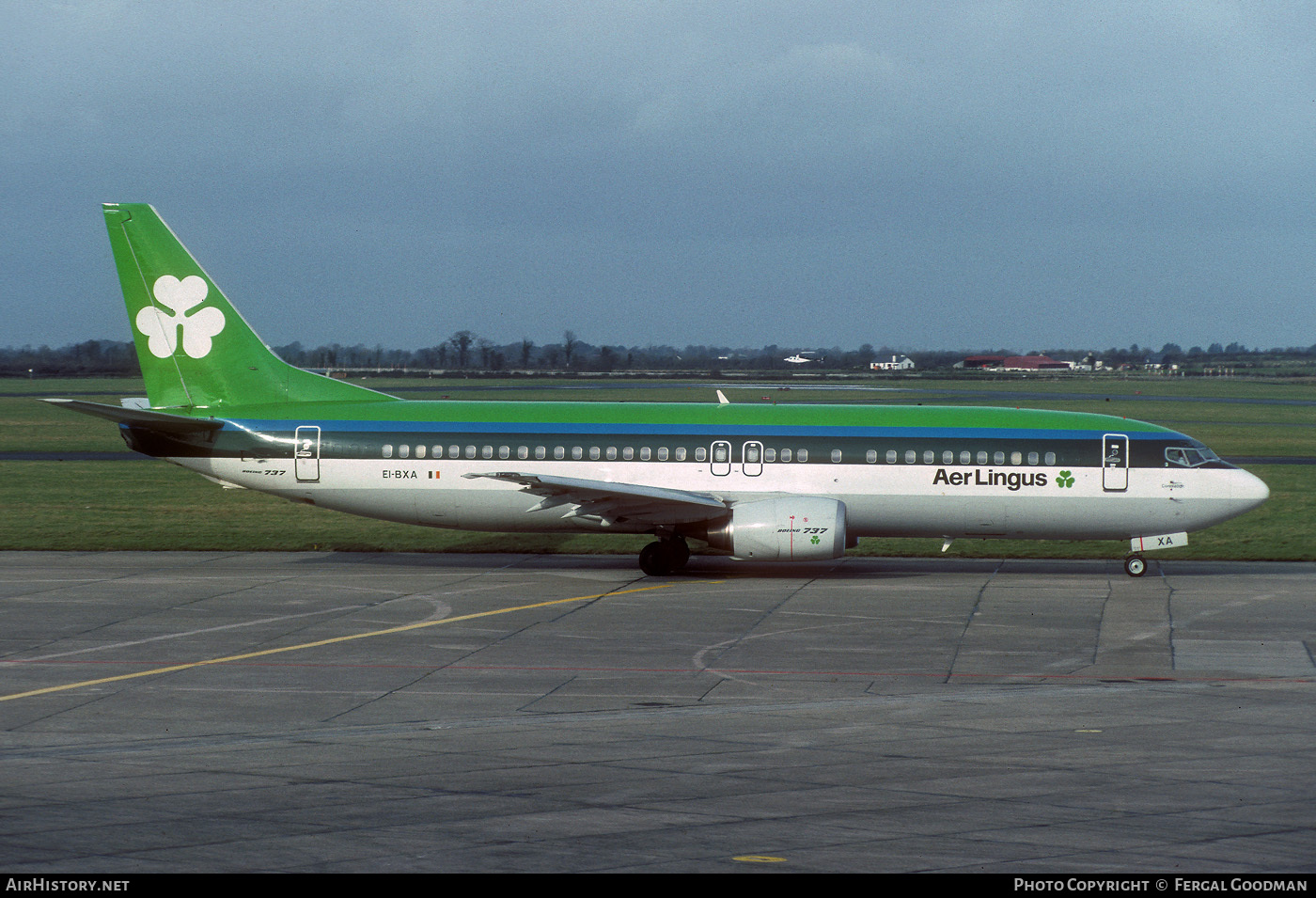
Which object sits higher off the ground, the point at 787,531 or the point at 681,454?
the point at 681,454

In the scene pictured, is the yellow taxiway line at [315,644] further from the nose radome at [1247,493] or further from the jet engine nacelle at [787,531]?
the nose radome at [1247,493]

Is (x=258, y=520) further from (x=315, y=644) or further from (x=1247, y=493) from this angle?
(x=1247, y=493)

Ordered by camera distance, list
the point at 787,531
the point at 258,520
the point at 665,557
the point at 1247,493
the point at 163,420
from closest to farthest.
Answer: the point at 787,531 < the point at 1247,493 < the point at 163,420 < the point at 665,557 < the point at 258,520

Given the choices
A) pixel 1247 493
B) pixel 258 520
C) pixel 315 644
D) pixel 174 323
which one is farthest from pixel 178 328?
pixel 1247 493

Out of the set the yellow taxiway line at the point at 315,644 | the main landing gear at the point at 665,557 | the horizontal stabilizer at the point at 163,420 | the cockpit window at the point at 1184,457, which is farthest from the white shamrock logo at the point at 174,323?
the cockpit window at the point at 1184,457

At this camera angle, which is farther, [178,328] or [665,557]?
[178,328]

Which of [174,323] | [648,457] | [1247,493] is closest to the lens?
[1247,493]

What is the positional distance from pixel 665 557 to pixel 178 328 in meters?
12.8

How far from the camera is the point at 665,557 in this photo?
30906 millimetres

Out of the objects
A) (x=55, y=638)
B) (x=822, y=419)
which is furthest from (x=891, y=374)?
(x=55, y=638)

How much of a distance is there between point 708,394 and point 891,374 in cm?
7865

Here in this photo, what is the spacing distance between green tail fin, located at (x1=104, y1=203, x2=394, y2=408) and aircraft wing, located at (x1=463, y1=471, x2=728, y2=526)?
634 cm

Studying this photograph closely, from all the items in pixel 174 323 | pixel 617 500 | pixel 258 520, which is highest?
pixel 174 323
